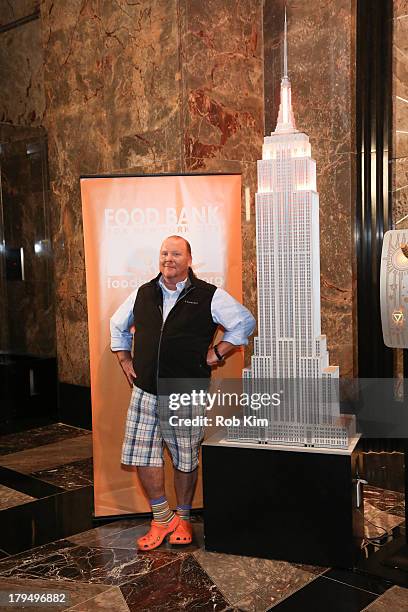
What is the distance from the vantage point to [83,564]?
3570 mm

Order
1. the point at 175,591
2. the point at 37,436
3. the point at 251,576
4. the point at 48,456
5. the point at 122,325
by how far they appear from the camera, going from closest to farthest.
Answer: the point at 175,591 → the point at 251,576 → the point at 122,325 → the point at 48,456 → the point at 37,436

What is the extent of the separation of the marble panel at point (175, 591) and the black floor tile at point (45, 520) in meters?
0.83

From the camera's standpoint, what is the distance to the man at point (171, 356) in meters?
3.72

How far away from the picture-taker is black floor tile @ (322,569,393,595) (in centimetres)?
321

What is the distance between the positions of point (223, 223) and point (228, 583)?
198 cm

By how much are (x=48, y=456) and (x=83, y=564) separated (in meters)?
2.28

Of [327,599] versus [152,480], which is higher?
[152,480]

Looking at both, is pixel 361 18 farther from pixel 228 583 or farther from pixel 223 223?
pixel 228 583

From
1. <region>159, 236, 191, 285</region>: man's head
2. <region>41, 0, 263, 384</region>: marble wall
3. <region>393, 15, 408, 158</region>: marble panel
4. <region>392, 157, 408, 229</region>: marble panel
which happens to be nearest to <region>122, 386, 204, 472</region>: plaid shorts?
<region>159, 236, 191, 285</region>: man's head

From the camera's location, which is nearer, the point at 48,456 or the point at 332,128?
the point at 332,128

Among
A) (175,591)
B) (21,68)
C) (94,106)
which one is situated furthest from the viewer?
(21,68)

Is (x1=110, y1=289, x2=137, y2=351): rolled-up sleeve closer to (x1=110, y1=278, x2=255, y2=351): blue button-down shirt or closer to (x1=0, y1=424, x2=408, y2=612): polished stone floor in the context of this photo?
(x1=110, y1=278, x2=255, y2=351): blue button-down shirt

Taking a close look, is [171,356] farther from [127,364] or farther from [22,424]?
[22,424]

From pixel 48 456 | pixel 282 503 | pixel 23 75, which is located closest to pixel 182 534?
pixel 282 503
